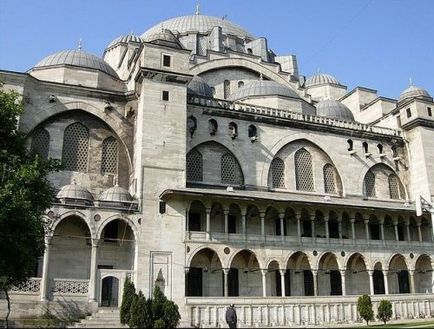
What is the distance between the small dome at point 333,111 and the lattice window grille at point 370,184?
442cm

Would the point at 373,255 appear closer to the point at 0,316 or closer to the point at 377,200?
the point at 377,200

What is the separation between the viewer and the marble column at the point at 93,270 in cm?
2000

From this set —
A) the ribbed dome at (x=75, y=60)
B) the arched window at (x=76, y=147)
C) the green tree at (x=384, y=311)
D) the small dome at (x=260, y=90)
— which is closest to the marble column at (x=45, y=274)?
the arched window at (x=76, y=147)

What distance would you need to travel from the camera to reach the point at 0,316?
18.3 meters

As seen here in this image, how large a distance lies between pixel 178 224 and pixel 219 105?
8071mm

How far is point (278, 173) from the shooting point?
27.9 meters

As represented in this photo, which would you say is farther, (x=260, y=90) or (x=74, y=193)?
(x=260, y=90)

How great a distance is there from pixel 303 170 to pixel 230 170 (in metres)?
5.00

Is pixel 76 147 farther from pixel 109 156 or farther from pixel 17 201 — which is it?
pixel 17 201

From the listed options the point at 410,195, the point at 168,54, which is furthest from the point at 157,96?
the point at 410,195

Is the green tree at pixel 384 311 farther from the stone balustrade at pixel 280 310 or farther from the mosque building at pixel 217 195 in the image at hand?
the mosque building at pixel 217 195

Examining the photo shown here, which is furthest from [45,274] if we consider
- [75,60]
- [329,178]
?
[329,178]

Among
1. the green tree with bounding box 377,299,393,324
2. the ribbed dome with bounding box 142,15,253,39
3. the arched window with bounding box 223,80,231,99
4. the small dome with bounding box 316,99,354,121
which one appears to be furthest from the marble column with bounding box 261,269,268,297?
the ribbed dome with bounding box 142,15,253,39

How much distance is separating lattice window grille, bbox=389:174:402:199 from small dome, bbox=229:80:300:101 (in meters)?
8.56
